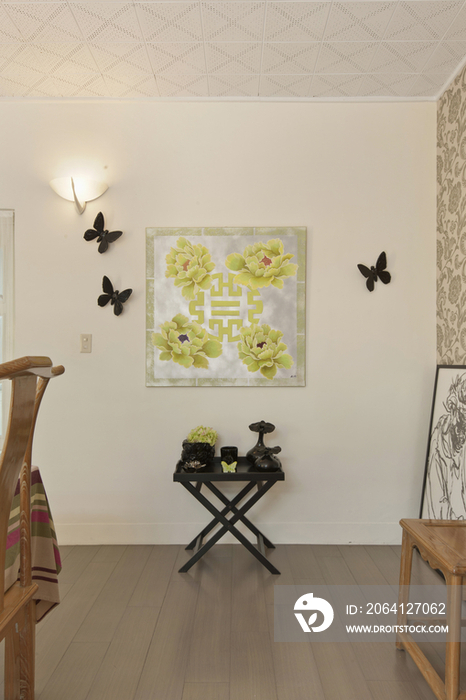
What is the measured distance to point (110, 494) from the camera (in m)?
2.74

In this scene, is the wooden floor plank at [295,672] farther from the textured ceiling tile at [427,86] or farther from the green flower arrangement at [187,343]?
the textured ceiling tile at [427,86]

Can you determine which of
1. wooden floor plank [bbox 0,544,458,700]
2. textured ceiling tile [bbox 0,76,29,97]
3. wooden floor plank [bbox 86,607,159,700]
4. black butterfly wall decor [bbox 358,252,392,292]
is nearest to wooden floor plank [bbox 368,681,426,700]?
wooden floor plank [bbox 0,544,458,700]

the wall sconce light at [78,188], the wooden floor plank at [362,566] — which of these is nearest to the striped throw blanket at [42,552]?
the wooden floor plank at [362,566]

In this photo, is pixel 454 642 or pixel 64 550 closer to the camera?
pixel 454 642

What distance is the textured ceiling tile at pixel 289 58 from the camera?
2281 millimetres

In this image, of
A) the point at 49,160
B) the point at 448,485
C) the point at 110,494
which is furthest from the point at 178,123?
the point at 448,485

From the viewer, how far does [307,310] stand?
2729 millimetres

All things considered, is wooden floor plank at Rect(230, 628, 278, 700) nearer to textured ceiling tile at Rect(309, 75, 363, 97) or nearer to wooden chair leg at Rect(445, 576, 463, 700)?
wooden chair leg at Rect(445, 576, 463, 700)

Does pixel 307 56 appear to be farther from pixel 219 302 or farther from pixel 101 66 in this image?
pixel 219 302

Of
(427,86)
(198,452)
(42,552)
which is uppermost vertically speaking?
(427,86)

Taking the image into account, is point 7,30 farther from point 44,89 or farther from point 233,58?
point 233,58

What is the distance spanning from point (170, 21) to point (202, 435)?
6.56 feet

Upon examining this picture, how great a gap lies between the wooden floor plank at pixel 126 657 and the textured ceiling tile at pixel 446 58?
9.68 ft

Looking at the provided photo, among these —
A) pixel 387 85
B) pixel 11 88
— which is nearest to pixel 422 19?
pixel 387 85
